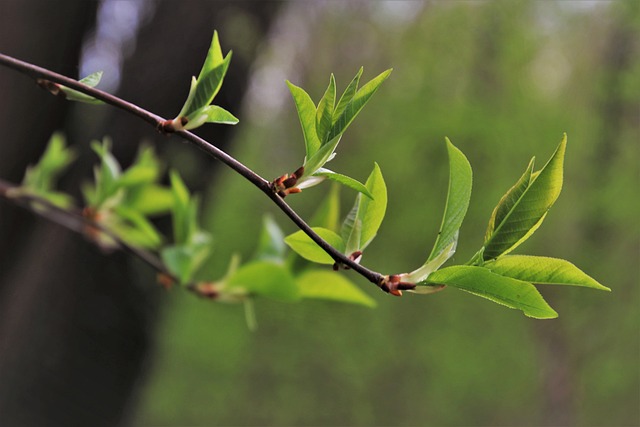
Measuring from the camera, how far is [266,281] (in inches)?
23.3

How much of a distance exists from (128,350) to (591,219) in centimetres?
307

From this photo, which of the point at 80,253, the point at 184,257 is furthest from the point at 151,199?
the point at 80,253

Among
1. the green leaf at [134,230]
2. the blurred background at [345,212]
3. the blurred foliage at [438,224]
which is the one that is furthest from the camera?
the blurred foliage at [438,224]

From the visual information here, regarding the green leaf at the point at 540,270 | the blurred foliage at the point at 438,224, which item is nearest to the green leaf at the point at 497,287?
the green leaf at the point at 540,270

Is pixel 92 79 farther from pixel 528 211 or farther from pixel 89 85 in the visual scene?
pixel 528 211

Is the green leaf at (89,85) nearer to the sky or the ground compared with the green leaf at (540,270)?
nearer to the sky

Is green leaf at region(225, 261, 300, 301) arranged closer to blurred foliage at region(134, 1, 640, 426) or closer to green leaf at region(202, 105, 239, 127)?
green leaf at region(202, 105, 239, 127)

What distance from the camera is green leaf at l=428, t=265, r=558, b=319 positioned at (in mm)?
305

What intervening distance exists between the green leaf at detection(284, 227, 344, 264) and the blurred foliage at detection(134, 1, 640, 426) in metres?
2.67

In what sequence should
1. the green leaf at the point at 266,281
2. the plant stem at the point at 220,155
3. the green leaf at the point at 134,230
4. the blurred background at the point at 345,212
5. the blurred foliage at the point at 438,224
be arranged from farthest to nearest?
the blurred foliage at the point at 438,224 < the blurred background at the point at 345,212 < the green leaf at the point at 134,230 < the green leaf at the point at 266,281 < the plant stem at the point at 220,155

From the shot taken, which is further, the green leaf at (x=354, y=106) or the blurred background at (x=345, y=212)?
the blurred background at (x=345, y=212)

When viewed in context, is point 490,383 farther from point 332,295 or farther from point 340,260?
point 340,260

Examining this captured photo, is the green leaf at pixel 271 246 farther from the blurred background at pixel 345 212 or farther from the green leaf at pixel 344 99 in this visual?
the blurred background at pixel 345 212

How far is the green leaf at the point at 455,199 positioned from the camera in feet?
1.09
